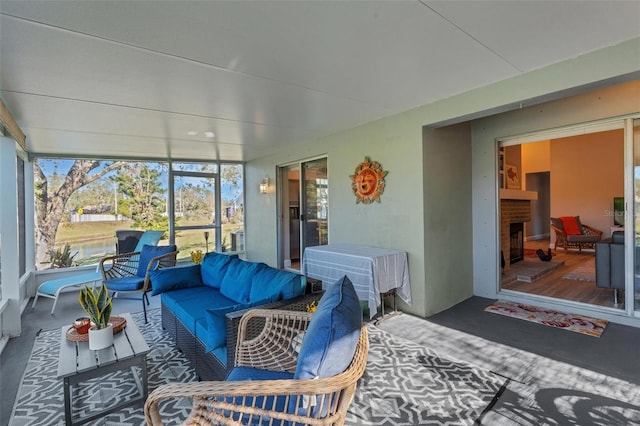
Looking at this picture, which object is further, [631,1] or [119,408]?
[119,408]

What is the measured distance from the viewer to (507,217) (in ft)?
18.7

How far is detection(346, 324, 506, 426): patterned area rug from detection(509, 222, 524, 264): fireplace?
169 inches

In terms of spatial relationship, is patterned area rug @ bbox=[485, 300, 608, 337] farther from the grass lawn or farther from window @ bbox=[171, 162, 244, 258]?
the grass lawn

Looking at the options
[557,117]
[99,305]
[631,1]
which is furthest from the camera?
[557,117]

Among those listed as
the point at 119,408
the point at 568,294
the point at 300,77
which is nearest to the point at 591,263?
the point at 568,294

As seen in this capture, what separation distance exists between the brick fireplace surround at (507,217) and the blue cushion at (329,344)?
499cm

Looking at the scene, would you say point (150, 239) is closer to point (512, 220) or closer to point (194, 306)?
point (194, 306)

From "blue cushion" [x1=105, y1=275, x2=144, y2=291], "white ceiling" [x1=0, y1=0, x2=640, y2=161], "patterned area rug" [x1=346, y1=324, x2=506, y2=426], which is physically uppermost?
"white ceiling" [x1=0, y1=0, x2=640, y2=161]

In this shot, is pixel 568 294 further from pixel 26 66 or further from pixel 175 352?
pixel 26 66

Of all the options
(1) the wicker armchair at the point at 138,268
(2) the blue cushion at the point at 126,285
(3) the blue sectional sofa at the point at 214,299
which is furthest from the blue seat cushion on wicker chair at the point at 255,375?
(2) the blue cushion at the point at 126,285

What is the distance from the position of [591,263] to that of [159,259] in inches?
307

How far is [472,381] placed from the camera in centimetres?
229

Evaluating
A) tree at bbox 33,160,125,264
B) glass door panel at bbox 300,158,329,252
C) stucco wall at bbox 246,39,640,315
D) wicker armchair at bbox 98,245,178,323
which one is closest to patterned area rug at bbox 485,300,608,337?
stucco wall at bbox 246,39,640,315

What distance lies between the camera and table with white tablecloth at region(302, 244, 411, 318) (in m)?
3.32
